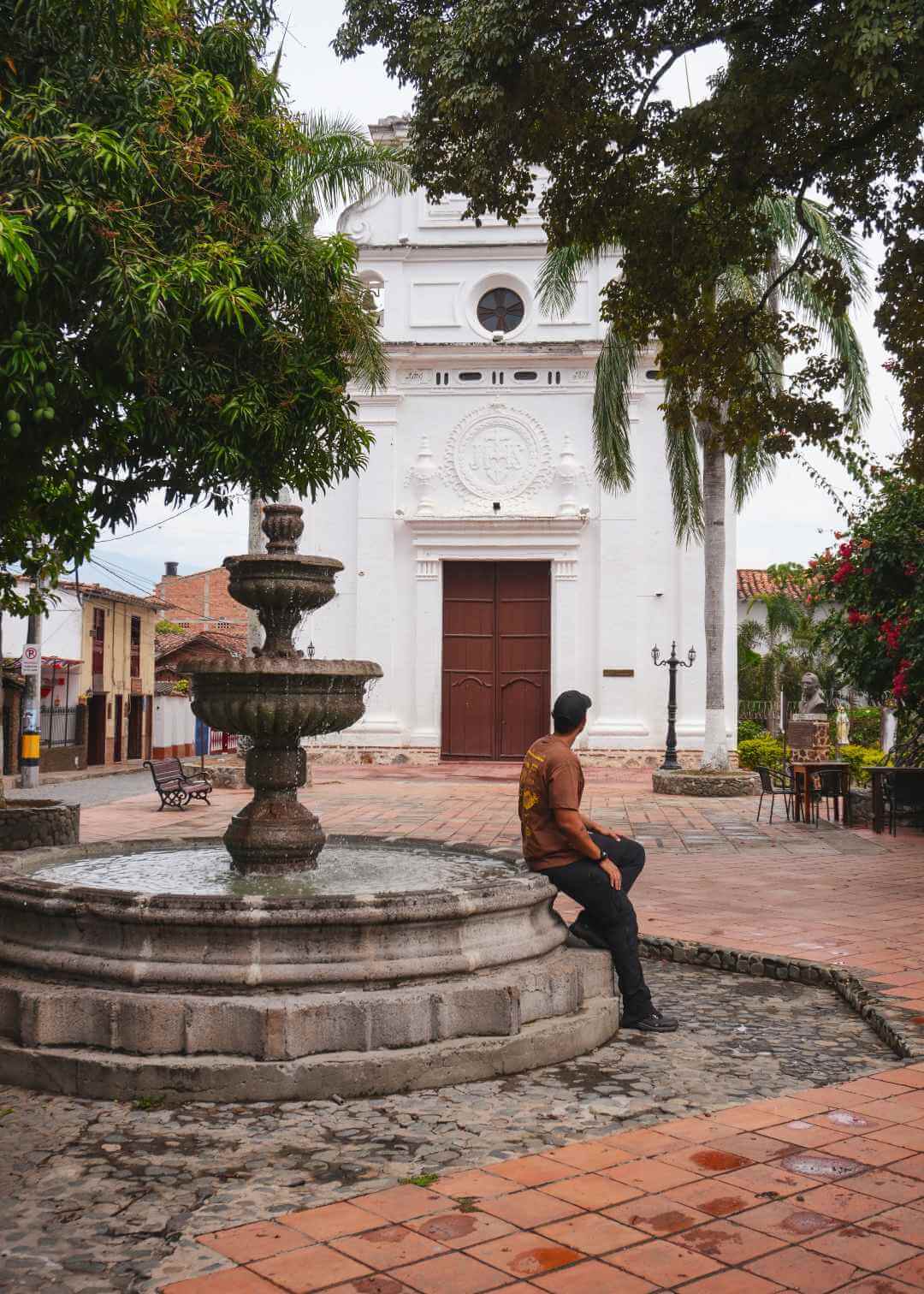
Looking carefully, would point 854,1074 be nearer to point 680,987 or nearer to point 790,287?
point 680,987

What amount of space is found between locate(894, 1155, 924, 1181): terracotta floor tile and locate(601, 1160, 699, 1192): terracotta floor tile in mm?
628

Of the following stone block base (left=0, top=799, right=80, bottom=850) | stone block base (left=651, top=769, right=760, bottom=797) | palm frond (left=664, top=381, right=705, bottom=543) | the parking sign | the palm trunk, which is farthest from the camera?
the parking sign

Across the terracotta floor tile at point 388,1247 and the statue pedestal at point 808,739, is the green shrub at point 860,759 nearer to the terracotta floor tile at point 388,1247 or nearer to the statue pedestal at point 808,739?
the statue pedestal at point 808,739

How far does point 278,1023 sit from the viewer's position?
4648mm

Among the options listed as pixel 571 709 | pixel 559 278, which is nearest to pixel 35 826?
pixel 571 709

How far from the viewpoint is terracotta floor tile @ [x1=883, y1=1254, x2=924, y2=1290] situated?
9.97 ft

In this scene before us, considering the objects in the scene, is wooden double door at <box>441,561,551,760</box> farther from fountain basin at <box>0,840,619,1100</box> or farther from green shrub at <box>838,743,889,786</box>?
fountain basin at <box>0,840,619,1100</box>

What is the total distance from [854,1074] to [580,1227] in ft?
7.04

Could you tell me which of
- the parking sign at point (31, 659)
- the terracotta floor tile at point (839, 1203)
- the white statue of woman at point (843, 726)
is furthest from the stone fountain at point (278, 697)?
the white statue of woman at point (843, 726)

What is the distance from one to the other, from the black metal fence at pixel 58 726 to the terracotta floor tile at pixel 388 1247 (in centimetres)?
3008

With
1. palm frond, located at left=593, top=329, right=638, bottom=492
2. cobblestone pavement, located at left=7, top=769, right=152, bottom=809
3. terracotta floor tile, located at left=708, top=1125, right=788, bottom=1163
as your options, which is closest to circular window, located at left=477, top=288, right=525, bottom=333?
palm frond, located at left=593, top=329, right=638, bottom=492

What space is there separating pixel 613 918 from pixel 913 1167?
6.54 feet

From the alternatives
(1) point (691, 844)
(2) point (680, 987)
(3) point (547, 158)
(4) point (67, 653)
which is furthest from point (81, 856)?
(4) point (67, 653)

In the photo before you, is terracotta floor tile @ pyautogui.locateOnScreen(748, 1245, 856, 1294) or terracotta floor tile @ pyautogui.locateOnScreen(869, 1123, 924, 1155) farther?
terracotta floor tile @ pyautogui.locateOnScreen(869, 1123, 924, 1155)
